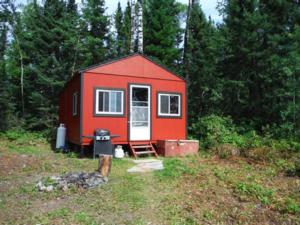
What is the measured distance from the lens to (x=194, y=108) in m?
17.1

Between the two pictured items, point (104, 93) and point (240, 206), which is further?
point (104, 93)

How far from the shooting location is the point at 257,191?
18.3 ft

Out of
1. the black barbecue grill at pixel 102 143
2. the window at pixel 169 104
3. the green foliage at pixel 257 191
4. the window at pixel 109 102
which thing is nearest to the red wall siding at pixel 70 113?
the window at pixel 109 102

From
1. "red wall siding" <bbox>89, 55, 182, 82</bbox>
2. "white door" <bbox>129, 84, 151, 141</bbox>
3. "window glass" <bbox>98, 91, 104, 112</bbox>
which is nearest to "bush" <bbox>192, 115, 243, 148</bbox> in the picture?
"white door" <bbox>129, 84, 151, 141</bbox>

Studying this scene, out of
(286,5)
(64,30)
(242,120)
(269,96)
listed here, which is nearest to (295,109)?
(269,96)

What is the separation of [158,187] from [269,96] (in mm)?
9460

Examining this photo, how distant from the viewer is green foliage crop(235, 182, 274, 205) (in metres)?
5.24

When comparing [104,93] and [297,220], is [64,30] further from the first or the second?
[297,220]

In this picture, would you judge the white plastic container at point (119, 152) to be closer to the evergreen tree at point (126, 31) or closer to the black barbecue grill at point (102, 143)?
the black barbecue grill at point (102, 143)

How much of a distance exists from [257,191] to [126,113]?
605 centimetres

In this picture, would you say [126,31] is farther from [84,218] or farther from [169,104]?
[84,218]

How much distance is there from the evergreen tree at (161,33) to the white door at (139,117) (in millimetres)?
8679

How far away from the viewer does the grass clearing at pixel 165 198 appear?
4559 millimetres

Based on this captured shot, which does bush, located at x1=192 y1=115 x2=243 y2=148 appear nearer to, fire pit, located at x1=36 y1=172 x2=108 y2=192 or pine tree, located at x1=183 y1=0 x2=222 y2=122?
pine tree, located at x1=183 y1=0 x2=222 y2=122
